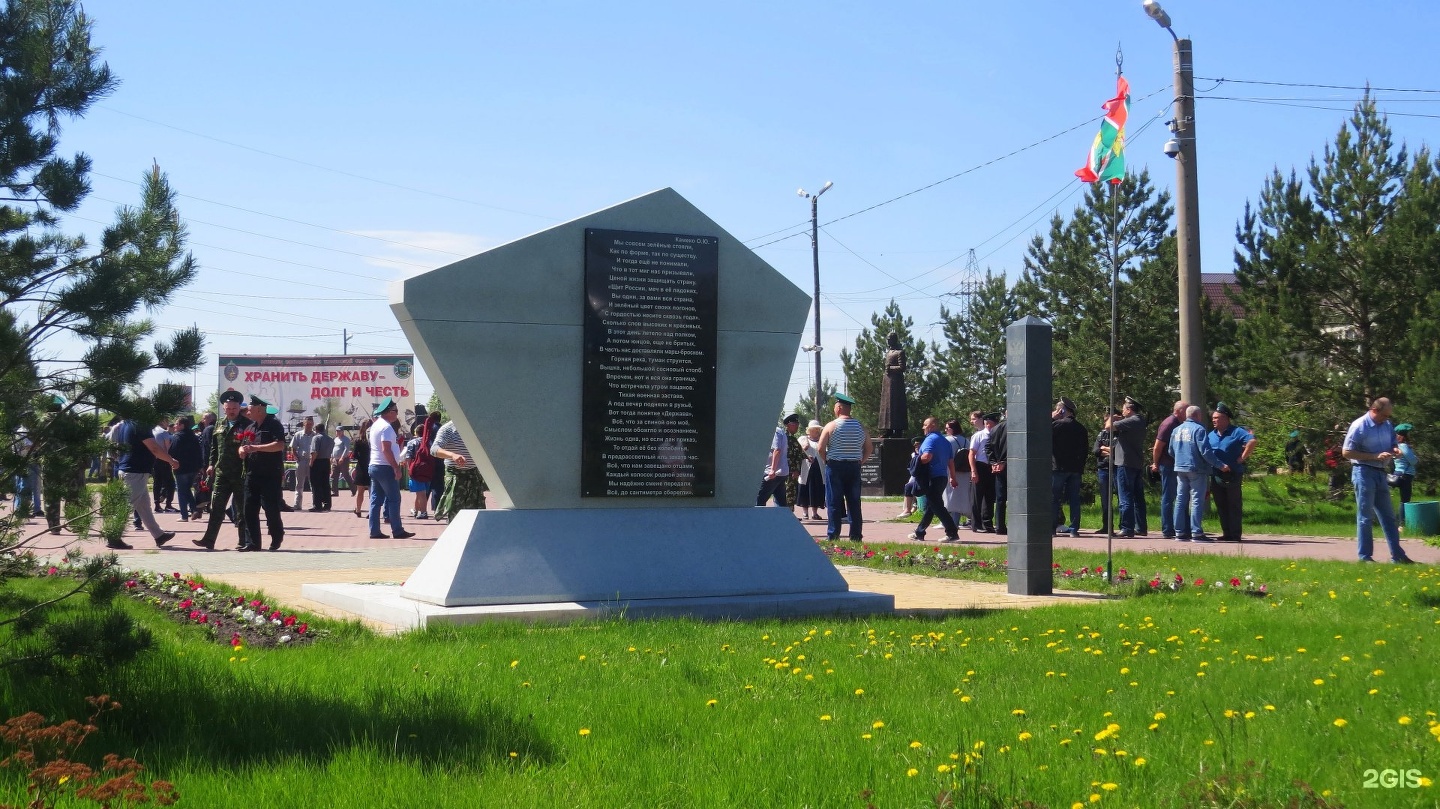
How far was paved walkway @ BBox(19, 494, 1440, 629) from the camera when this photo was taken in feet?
34.2

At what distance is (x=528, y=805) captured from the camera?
407 centimetres

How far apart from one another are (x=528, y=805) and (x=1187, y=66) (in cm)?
1602

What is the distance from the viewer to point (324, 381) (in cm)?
4025

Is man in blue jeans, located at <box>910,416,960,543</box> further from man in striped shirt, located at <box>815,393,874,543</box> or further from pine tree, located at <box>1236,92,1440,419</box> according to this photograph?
pine tree, located at <box>1236,92,1440,419</box>

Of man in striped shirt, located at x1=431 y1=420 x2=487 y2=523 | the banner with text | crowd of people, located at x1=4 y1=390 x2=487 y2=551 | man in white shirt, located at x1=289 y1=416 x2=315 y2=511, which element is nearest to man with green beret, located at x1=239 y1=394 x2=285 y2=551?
crowd of people, located at x1=4 y1=390 x2=487 y2=551

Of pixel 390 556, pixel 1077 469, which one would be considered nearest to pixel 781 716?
pixel 390 556

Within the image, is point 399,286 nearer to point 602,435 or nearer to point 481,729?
point 602,435

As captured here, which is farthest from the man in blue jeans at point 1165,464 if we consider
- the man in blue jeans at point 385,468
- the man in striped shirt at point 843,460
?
the man in blue jeans at point 385,468

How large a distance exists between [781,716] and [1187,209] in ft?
46.1

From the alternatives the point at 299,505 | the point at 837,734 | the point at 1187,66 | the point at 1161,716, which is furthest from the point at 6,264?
the point at 299,505

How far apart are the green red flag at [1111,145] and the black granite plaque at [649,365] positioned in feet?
16.0

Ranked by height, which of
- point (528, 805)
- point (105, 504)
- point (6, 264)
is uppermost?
point (6, 264)

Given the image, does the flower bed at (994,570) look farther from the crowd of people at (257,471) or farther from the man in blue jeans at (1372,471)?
the crowd of people at (257,471)

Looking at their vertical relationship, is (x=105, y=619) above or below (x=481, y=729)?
above
